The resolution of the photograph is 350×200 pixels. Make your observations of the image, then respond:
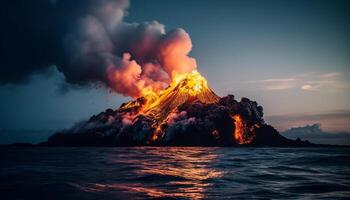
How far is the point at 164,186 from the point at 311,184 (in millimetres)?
13279

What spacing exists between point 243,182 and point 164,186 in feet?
26.2

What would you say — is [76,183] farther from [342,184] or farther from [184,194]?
[342,184]

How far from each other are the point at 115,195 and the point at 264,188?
40.6ft

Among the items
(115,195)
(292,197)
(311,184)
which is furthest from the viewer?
(311,184)

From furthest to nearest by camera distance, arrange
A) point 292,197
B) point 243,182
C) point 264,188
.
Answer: point 243,182 → point 264,188 → point 292,197

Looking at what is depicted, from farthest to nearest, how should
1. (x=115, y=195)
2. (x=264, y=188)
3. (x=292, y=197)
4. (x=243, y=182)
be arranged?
(x=243, y=182) < (x=264, y=188) < (x=115, y=195) < (x=292, y=197)

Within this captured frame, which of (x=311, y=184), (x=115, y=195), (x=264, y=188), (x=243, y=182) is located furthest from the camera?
(x=243, y=182)

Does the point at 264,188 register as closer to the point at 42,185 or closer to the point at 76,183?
the point at 76,183

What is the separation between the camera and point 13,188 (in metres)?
28.1

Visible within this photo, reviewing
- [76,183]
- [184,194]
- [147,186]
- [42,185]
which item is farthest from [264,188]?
[42,185]

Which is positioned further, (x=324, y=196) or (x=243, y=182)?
(x=243, y=182)

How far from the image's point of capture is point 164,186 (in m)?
30.0

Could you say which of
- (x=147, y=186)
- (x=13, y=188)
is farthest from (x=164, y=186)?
(x=13, y=188)

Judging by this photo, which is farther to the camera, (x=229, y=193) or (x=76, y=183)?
(x=76, y=183)
